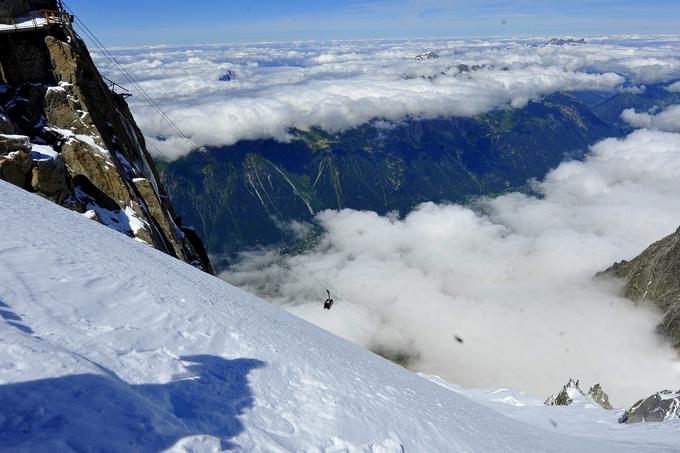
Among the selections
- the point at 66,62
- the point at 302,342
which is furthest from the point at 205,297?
the point at 66,62

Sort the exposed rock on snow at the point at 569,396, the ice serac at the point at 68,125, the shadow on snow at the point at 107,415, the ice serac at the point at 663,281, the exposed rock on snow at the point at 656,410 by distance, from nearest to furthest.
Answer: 1. the shadow on snow at the point at 107,415
2. the ice serac at the point at 68,125
3. the exposed rock on snow at the point at 656,410
4. the exposed rock on snow at the point at 569,396
5. the ice serac at the point at 663,281

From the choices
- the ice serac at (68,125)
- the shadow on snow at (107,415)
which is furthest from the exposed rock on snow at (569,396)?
the shadow on snow at (107,415)

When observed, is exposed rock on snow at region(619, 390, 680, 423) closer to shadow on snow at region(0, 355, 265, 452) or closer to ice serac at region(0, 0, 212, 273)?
shadow on snow at region(0, 355, 265, 452)

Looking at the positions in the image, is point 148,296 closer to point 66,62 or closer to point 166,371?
point 166,371

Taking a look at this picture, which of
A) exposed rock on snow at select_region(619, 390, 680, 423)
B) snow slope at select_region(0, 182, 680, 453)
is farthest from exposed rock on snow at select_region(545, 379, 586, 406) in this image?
snow slope at select_region(0, 182, 680, 453)

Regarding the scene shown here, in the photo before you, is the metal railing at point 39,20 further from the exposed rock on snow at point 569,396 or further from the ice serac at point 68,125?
→ the exposed rock on snow at point 569,396

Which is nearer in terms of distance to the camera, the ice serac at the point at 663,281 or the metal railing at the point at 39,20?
the metal railing at the point at 39,20
